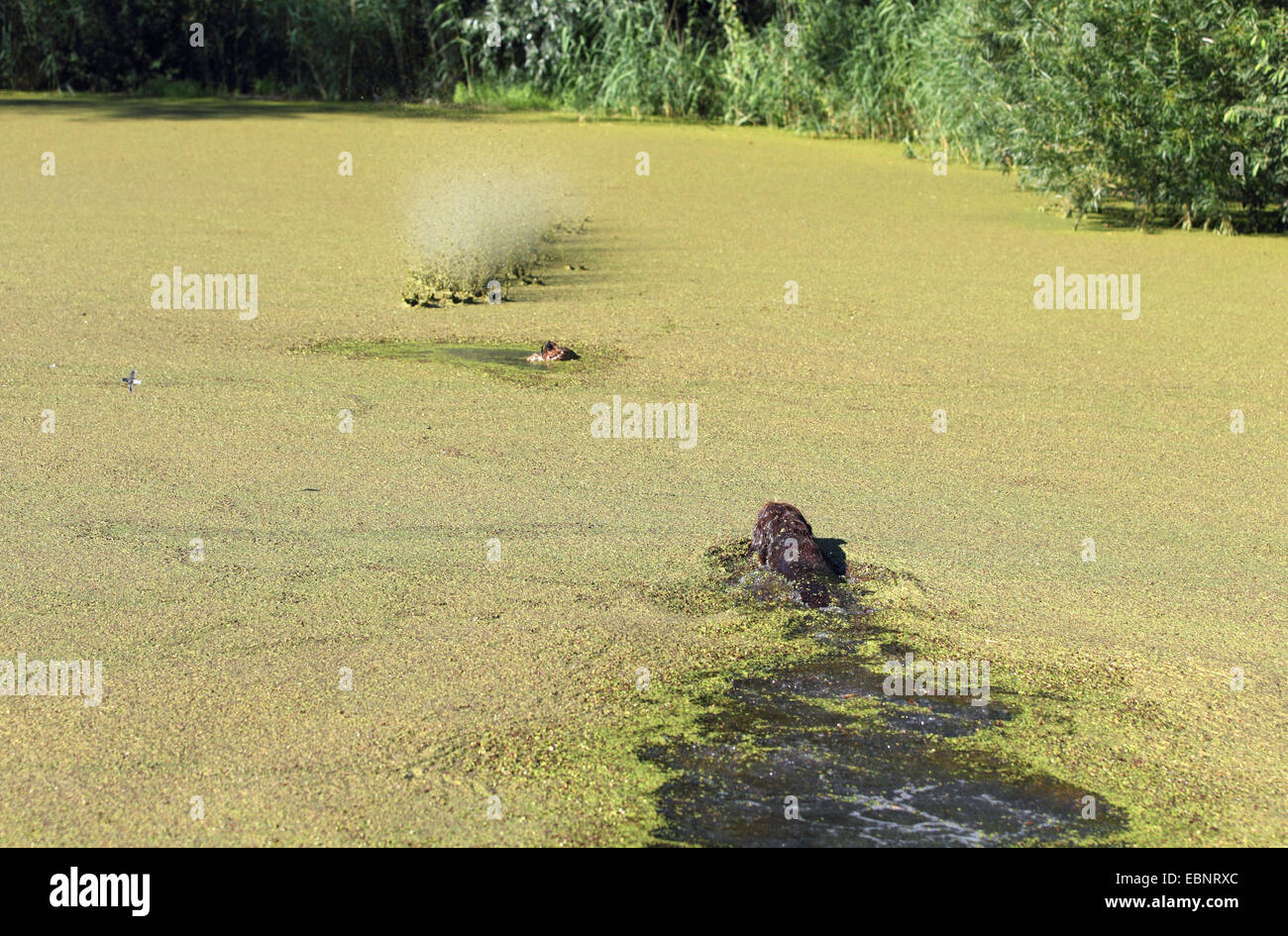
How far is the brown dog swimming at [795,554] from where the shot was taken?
387cm

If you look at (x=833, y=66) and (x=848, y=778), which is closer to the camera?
(x=848, y=778)

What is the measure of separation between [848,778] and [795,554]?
1.02 m

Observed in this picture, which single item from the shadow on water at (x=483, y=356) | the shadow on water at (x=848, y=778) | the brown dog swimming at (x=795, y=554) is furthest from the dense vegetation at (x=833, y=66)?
the shadow on water at (x=848, y=778)

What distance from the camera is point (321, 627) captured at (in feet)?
11.9

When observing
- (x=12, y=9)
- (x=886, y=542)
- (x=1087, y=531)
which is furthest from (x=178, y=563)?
(x=12, y=9)

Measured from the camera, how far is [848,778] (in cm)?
296

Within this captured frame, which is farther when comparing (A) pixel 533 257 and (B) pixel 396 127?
(B) pixel 396 127

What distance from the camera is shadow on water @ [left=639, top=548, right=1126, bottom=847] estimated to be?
2.77 m

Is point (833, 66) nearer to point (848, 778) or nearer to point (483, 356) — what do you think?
point (483, 356)

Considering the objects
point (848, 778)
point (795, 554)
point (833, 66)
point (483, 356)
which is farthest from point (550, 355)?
point (833, 66)

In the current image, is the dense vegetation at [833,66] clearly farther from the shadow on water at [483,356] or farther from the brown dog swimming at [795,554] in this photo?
the brown dog swimming at [795,554]

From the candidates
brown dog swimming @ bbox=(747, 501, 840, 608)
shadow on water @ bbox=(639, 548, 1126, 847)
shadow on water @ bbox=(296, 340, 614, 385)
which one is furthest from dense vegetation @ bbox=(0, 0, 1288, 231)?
shadow on water @ bbox=(639, 548, 1126, 847)

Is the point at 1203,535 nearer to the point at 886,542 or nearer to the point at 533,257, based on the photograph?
the point at 886,542

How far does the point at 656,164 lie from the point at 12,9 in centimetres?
902
